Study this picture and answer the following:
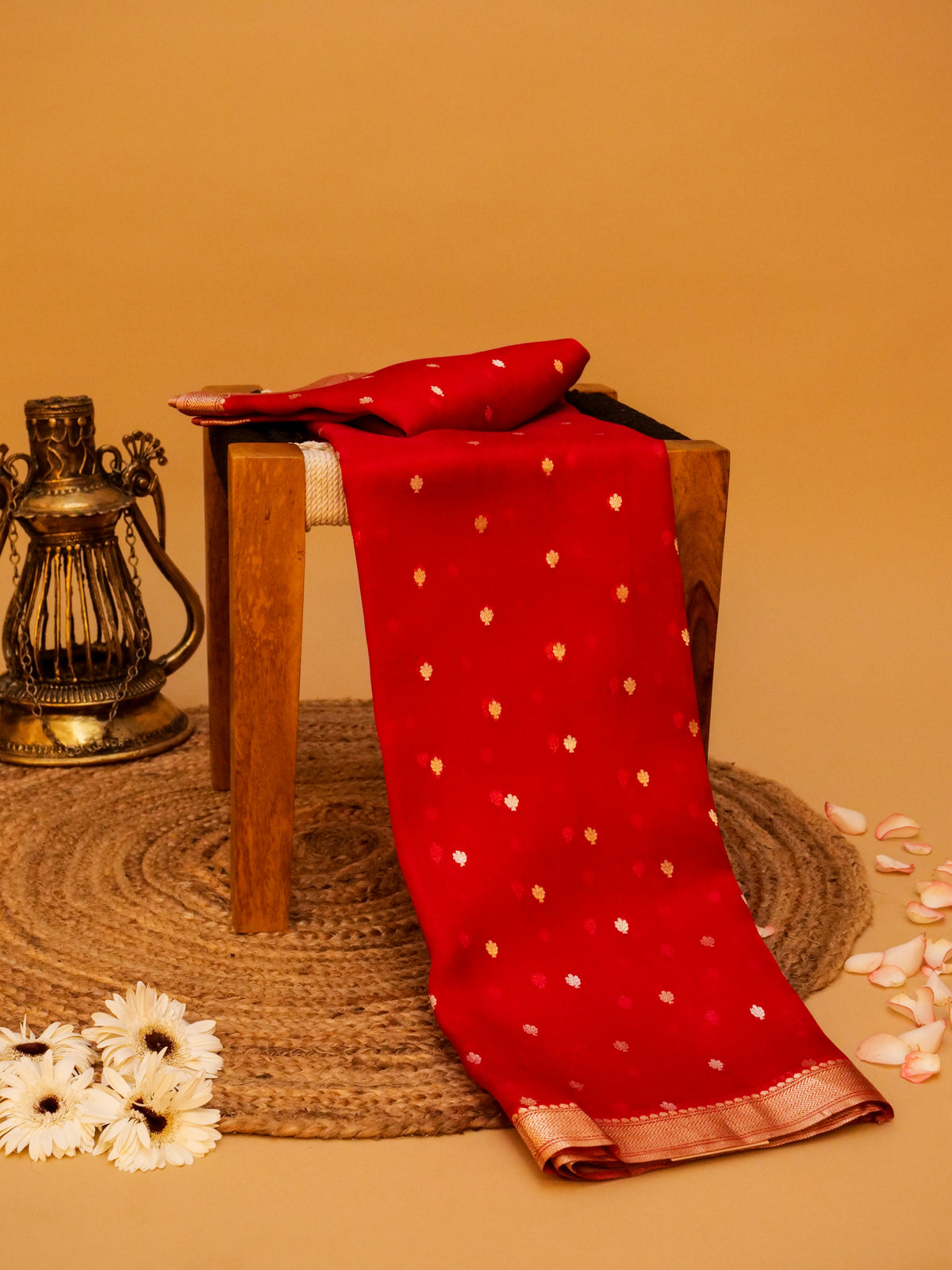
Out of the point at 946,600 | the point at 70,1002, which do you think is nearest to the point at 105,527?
the point at 70,1002

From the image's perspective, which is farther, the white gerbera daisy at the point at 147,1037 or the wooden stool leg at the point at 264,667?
the wooden stool leg at the point at 264,667

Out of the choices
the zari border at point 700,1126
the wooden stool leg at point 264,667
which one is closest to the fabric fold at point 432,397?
the wooden stool leg at point 264,667

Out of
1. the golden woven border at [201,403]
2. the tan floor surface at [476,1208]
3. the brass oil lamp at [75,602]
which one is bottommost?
the tan floor surface at [476,1208]

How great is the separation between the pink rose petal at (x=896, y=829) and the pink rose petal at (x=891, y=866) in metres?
0.08

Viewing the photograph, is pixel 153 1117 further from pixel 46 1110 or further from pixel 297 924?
pixel 297 924

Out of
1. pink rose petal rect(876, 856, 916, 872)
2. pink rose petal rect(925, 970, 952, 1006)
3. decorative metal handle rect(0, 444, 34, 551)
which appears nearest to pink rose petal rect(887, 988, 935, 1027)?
pink rose petal rect(925, 970, 952, 1006)

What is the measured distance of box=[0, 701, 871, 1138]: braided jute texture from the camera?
134 cm

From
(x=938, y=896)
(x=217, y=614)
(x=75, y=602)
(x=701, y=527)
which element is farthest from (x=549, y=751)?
(x=75, y=602)

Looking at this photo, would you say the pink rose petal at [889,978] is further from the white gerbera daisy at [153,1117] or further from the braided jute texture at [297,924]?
A: the white gerbera daisy at [153,1117]

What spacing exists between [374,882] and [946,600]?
1399 millimetres

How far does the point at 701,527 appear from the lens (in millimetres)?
1589

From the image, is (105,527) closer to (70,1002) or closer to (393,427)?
(393,427)

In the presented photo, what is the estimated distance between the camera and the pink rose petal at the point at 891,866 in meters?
1.77

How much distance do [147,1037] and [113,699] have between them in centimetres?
85
